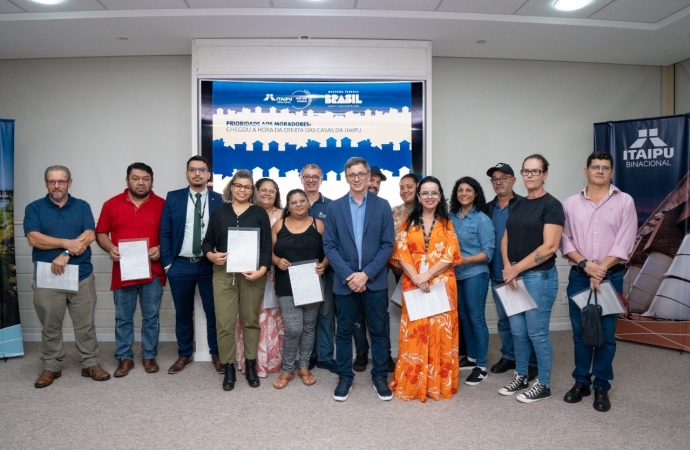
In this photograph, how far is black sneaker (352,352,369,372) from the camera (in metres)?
3.69

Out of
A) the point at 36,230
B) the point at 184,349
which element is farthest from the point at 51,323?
the point at 184,349

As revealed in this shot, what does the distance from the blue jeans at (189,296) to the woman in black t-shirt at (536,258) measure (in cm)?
232

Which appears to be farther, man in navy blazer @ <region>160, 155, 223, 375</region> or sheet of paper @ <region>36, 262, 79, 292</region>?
man in navy blazer @ <region>160, 155, 223, 375</region>

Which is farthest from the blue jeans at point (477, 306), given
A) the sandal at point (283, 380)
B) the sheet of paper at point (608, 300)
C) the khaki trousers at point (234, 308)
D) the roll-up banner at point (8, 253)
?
the roll-up banner at point (8, 253)

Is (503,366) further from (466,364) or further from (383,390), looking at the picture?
(383,390)

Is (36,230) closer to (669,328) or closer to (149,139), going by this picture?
(149,139)

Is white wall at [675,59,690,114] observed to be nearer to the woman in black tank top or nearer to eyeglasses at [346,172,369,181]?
eyeglasses at [346,172,369,181]

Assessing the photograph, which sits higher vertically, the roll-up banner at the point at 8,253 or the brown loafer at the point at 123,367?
the roll-up banner at the point at 8,253

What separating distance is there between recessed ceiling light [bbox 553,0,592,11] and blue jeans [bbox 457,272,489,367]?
2317mm

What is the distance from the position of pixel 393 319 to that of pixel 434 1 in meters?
2.74

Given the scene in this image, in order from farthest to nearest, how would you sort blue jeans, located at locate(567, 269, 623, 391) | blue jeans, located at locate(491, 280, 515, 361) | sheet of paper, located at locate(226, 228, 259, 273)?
blue jeans, located at locate(491, 280, 515, 361) < sheet of paper, located at locate(226, 228, 259, 273) < blue jeans, located at locate(567, 269, 623, 391)

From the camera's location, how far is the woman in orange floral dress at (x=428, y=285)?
121 inches

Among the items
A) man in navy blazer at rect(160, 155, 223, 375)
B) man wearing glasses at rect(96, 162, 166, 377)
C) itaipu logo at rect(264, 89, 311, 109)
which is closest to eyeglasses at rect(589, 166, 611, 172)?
itaipu logo at rect(264, 89, 311, 109)

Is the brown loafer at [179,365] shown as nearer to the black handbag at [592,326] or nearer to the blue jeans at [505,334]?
the blue jeans at [505,334]
